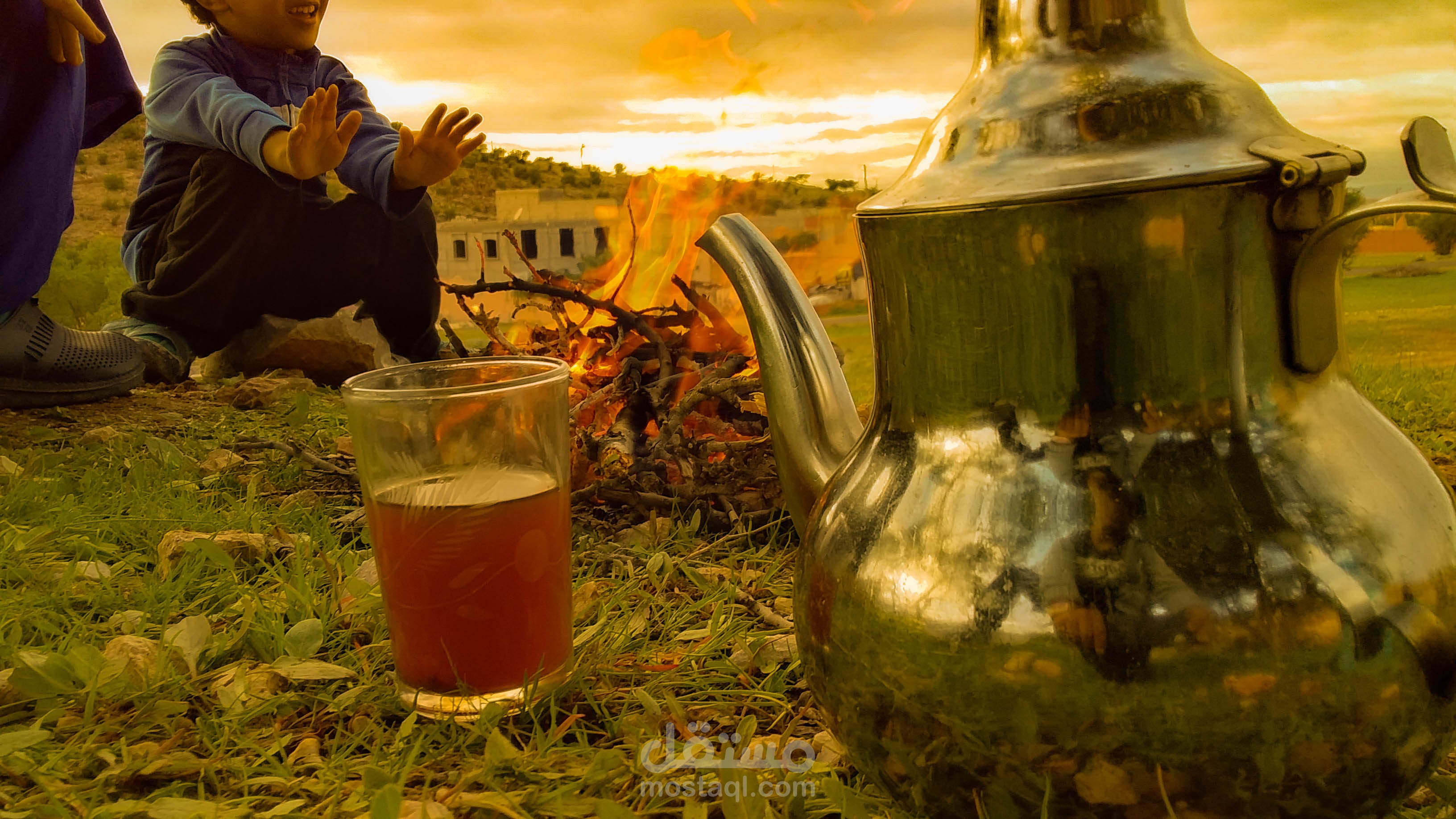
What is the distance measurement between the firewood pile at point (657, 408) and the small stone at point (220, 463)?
59cm

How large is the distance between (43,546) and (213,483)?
18.3 inches

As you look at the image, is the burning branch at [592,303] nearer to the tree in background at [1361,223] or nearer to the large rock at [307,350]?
the tree in background at [1361,223]

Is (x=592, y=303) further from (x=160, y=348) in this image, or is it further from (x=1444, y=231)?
(x=160, y=348)

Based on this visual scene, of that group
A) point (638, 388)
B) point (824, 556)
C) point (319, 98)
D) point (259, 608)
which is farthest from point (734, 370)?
point (319, 98)

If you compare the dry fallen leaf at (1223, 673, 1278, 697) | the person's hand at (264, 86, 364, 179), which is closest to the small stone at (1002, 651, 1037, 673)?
the dry fallen leaf at (1223, 673, 1278, 697)

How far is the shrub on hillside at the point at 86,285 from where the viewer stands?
4.68 m

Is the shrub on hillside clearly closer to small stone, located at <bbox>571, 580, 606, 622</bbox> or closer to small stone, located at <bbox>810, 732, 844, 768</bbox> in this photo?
small stone, located at <bbox>571, 580, 606, 622</bbox>

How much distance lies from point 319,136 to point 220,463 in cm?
120

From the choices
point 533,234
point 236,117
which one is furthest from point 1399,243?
point 236,117

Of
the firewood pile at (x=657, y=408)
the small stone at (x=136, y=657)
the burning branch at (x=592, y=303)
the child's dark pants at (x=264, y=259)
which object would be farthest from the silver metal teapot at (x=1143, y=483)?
the child's dark pants at (x=264, y=259)

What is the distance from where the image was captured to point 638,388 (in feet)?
7.18

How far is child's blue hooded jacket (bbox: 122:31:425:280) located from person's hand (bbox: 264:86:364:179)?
21.3 inches

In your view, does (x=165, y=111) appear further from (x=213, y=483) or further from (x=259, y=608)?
(x=259, y=608)

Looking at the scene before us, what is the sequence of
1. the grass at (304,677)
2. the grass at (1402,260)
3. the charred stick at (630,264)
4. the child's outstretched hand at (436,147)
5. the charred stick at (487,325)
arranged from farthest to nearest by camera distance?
the child's outstretched hand at (436,147) → the grass at (1402,260) → the charred stick at (630,264) → the charred stick at (487,325) → the grass at (304,677)
